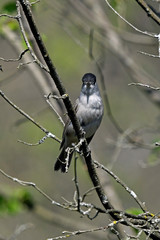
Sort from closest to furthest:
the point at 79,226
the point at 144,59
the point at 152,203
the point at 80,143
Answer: the point at 80,143, the point at 79,226, the point at 144,59, the point at 152,203

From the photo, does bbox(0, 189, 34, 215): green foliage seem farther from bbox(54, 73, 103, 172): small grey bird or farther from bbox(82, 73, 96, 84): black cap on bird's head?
bbox(82, 73, 96, 84): black cap on bird's head

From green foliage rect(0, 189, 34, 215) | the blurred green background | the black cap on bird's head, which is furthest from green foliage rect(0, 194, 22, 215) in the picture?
the blurred green background

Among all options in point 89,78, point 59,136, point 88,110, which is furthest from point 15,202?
point 59,136

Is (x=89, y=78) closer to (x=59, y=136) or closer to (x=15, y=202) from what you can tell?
(x=15, y=202)

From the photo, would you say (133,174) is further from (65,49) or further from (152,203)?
(65,49)

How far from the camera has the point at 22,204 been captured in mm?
7230

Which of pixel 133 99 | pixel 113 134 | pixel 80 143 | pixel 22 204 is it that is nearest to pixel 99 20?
pixel 22 204

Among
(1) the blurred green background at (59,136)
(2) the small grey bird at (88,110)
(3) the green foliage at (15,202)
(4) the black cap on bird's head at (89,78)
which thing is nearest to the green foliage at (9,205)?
(3) the green foliage at (15,202)

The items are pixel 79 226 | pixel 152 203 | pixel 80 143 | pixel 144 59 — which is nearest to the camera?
pixel 80 143

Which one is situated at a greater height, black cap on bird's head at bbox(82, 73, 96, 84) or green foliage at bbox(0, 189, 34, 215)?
black cap on bird's head at bbox(82, 73, 96, 84)

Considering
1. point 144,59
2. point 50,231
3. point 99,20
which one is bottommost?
point 50,231

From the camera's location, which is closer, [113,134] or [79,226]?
[79,226]

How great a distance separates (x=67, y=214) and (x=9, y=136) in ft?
7.47

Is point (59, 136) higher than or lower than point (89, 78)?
lower
